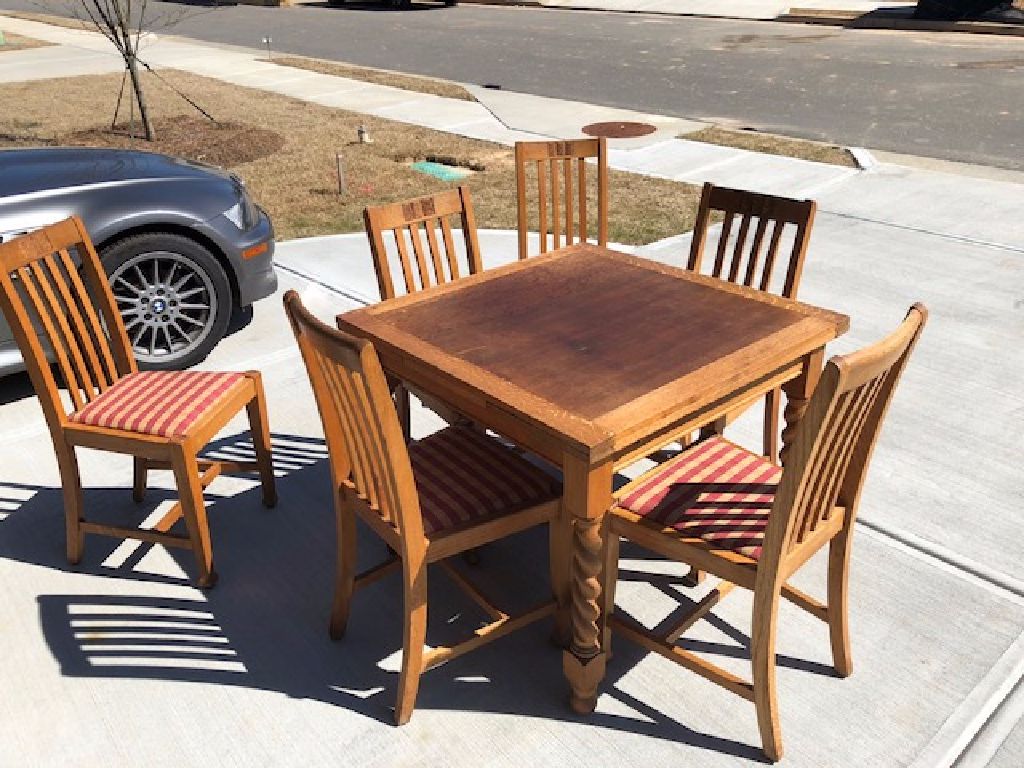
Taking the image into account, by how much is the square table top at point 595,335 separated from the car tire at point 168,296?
208 cm

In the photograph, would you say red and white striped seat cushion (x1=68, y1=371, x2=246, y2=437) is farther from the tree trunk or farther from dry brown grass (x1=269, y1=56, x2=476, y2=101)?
dry brown grass (x1=269, y1=56, x2=476, y2=101)

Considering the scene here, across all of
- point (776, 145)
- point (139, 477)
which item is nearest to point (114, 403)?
point (139, 477)

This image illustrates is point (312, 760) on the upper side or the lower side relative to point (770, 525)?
lower

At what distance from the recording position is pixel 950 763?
2760 millimetres

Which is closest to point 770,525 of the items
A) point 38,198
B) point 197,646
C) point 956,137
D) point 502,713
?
point 502,713

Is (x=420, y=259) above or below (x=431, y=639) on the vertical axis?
above

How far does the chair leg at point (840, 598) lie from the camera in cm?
304

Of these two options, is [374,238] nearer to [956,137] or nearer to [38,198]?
[38,198]

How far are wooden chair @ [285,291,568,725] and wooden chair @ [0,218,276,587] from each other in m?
0.69

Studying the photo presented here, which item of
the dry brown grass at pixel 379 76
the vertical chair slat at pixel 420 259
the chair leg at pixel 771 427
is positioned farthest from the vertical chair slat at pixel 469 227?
the dry brown grass at pixel 379 76

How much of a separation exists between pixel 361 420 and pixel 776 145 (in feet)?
28.4

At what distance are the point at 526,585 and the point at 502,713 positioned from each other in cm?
67

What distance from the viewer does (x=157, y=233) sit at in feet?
17.0

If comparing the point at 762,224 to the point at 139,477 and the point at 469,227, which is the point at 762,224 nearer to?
the point at 469,227
